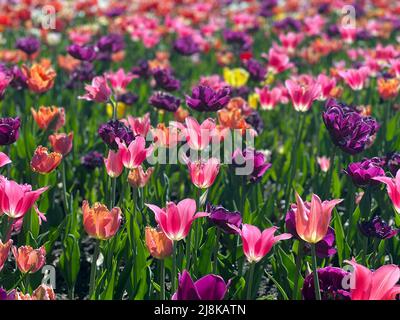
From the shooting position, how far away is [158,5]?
9109 millimetres

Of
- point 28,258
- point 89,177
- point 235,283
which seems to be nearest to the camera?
point 28,258

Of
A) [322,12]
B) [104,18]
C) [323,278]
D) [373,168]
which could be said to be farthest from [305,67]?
[323,278]

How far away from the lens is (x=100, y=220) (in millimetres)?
2338

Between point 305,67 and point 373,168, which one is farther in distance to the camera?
point 305,67

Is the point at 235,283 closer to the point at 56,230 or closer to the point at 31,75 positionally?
the point at 56,230

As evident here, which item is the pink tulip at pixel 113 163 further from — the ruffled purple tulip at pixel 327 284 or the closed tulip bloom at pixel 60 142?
the ruffled purple tulip at pixel 327 284

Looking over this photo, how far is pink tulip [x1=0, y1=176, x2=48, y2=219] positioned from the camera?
7.49 feet

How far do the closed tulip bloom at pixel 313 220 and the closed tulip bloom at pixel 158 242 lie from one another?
434mm

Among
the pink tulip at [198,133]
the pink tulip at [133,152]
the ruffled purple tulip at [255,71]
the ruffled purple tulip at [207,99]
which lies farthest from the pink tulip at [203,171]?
the ruffled purple tulip at [255,71]

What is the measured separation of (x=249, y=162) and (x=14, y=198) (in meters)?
1.17

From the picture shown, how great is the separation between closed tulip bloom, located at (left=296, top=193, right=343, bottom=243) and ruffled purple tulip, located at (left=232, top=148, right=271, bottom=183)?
0.98 metres

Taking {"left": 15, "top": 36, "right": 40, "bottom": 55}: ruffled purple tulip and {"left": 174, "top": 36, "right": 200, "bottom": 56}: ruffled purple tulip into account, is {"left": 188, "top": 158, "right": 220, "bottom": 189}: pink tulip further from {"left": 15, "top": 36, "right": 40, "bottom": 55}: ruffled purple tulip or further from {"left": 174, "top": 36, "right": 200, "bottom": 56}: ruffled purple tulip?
{"left": 174, "top": 36, "right": 200, "bottom": 56}: ruffled purple tulip

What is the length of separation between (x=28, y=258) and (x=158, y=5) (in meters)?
7.14
